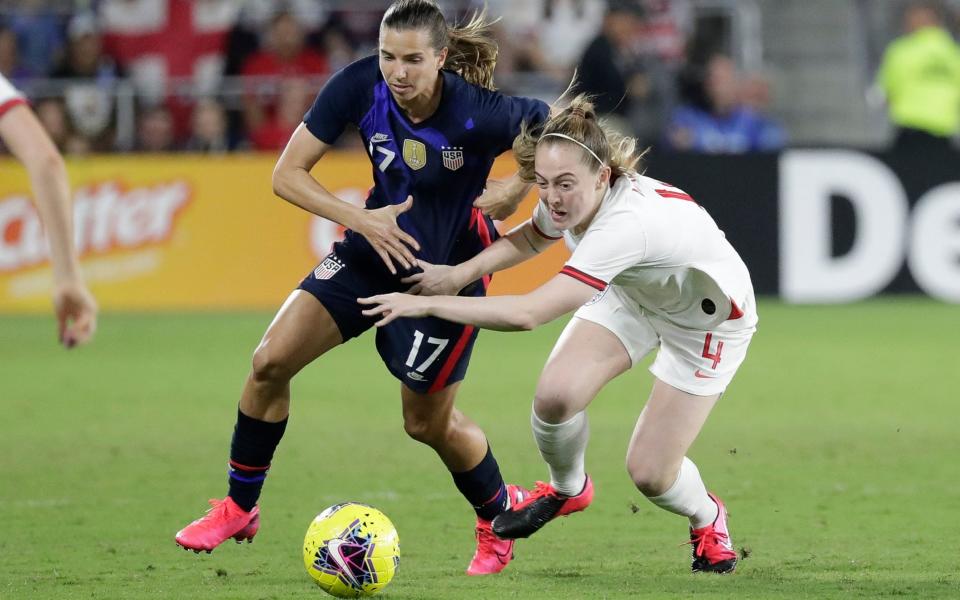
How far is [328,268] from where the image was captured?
5.71m

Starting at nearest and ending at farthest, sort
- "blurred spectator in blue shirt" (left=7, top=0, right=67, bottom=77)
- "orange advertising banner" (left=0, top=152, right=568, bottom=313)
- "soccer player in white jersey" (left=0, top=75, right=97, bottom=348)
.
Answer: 1. "soccer player in white jersey" (left=0, top=75, right=97, bottom=348)
2. "orange advertising banner" (left=0, top=152, right=568, bottom=313)
3. "blurred spectator in blue shirt" (left=7, top=0, right=67, bottom=77)

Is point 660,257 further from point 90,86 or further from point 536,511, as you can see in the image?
point 90,86

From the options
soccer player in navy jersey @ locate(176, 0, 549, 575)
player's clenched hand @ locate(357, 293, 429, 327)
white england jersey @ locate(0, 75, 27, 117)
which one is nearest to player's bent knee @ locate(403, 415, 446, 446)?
soccer player in navy jersey @ locate(176, 0, 549, 575)

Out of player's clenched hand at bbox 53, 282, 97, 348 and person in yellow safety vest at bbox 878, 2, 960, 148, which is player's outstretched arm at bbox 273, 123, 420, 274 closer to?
player's clenched hand at bbox 53, 282, 97, 348

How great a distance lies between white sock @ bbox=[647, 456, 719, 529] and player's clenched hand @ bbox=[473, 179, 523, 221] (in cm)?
110

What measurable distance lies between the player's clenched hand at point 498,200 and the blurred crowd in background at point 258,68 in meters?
9.01

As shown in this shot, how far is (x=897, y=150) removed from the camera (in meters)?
14.6

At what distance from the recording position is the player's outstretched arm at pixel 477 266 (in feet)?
17.7

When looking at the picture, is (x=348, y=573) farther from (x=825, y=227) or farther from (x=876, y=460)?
(x=825, y=227)

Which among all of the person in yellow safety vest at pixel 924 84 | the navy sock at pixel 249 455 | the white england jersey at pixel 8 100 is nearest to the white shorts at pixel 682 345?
the navy sock at pixel 249 455

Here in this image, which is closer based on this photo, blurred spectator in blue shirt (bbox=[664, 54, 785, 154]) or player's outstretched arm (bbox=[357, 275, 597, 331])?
player's outstretched arm (bbox=[357, 275, 597, 331])

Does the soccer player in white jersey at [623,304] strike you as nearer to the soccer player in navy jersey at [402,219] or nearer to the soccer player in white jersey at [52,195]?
the soccer player in navy jersey at [402,219]

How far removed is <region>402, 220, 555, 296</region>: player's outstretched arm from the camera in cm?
538

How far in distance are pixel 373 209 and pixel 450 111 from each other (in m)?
0.48
